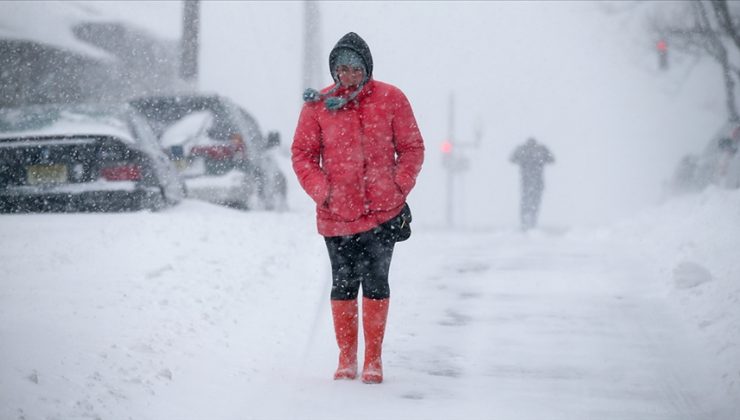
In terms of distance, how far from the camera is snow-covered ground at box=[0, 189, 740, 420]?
387 cm

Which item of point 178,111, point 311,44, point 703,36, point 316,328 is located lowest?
point 316,328

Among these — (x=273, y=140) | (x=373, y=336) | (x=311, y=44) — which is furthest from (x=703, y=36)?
(x=373, y=336)

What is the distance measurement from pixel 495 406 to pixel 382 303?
30.0 inches

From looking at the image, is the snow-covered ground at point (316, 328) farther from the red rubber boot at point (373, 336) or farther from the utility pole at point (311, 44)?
the utility pole at point (311, 44)

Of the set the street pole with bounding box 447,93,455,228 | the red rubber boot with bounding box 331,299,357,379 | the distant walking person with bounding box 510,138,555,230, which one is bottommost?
the street pole with bounding box 447,93,455,228

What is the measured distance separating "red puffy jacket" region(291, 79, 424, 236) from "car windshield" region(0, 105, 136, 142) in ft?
12.7

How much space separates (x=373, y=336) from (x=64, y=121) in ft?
15.2

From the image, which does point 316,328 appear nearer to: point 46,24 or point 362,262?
point 362,262

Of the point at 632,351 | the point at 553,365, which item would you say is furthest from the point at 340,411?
the point at 632,351

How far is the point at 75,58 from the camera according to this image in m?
19.0

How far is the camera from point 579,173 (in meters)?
102

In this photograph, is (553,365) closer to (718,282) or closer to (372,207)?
(372,207)

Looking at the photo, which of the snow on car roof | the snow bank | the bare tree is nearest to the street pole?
the bare tree

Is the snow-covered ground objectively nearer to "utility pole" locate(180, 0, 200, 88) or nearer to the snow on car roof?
the snow on car roof
